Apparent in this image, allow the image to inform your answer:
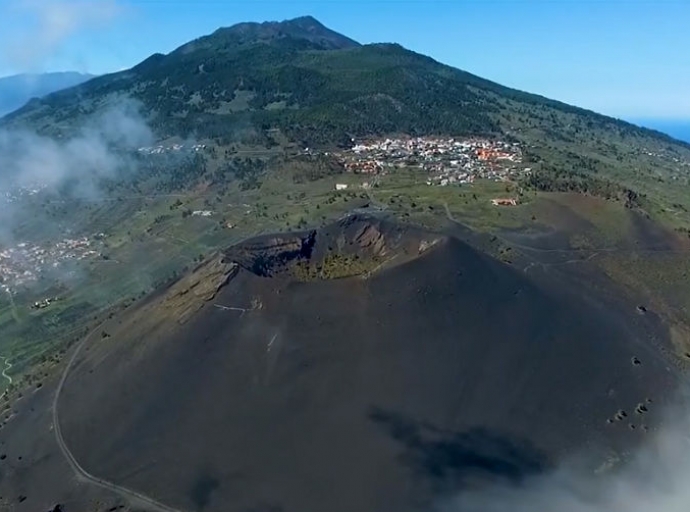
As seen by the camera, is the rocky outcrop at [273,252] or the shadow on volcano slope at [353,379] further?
the rocky outcrop at [273,252]

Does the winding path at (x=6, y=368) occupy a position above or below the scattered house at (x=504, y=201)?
below

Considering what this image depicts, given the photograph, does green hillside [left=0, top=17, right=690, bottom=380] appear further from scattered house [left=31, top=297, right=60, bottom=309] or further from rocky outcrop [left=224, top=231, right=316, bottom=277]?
rocky outcrop [left=224, top=231, right=316, bottom=277]

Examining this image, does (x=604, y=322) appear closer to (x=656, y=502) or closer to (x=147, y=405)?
(x=656, y=502)

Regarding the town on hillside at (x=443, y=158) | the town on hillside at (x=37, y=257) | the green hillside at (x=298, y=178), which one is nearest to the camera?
the green hillside at (x=298, y=178)

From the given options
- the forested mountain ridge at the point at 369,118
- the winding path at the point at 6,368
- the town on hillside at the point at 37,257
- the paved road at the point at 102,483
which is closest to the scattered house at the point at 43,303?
the town on hillside at the point at 37,257

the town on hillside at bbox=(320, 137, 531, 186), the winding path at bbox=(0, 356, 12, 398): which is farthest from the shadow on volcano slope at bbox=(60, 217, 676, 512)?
the town on hillside at bbox=(320, 137, 531, 186)

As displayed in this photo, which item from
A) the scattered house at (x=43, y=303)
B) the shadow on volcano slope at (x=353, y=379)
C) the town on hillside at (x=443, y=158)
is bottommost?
the scattered house at (x=43, y=303)

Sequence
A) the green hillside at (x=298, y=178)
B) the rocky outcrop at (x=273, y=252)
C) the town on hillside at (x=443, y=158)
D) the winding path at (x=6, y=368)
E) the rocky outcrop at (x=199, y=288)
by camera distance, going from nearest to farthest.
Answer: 1. the rocky outcrop at (x=199, y=288)
2. the rocky outcrop at (x=273, y=252)
3. the winding path at (x=6, y=368)
4. the green hillside at (x=298, y=178)
5. the town on hillside at (x=443, y=158)

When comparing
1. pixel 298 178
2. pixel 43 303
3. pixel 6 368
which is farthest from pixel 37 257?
pixel 298 178

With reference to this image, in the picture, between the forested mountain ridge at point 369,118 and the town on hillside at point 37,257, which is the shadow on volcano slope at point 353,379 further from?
the forested mountain ridge at point 369,118
